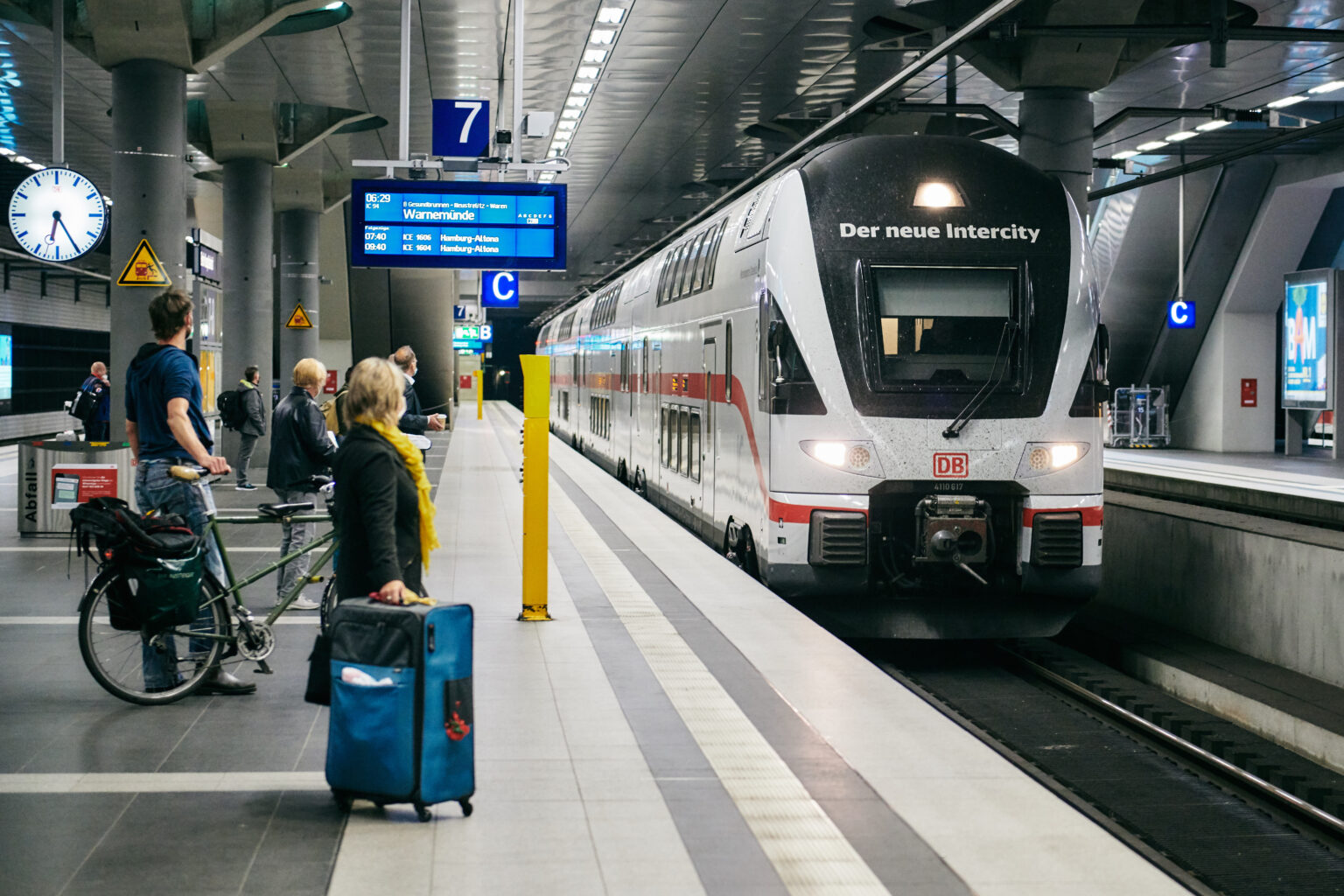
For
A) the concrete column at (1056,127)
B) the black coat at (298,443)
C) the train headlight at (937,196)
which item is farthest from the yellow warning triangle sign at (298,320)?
the train headlight at (937,196)

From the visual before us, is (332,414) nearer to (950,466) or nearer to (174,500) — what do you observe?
(950,466)

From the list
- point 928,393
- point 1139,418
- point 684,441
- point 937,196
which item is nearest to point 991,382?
point 928,393

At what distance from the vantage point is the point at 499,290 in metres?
29.2

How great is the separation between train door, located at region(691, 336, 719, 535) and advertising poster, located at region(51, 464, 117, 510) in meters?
A: 5.61

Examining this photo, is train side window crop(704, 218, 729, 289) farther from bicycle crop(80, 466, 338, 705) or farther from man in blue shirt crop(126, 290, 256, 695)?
man in blue shirt crop(126, 290, 256, 695)

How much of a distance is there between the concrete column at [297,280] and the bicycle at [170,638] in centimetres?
2005

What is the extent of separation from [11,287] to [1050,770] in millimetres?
31588

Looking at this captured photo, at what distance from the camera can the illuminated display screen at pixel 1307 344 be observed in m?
22.5

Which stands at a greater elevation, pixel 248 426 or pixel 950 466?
pixel 248 426

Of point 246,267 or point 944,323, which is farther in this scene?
point 246,267

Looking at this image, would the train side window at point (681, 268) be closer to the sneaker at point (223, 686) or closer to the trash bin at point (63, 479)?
the trash bin at point (63, 479)

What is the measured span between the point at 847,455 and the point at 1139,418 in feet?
73.9

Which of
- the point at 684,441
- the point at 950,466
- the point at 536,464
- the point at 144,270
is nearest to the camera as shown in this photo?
the point at 536,464

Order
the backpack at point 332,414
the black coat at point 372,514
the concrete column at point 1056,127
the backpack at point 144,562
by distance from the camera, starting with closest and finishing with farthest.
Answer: the black coat at point 372,514 < the backpack at point 144,562 < the backpack at point 332,414 < the concrete column at point 1056,127
